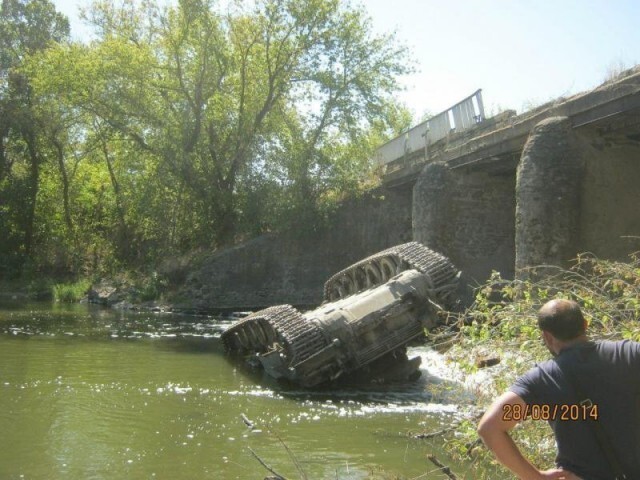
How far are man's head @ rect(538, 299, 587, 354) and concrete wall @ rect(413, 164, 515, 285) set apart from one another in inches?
598

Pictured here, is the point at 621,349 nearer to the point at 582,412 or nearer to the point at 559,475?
the point at 582,412

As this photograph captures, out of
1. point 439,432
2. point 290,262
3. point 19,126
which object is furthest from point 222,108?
point 439,432

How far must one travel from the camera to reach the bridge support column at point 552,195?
487 inches

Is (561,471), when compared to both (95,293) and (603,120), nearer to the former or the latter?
(603,120)

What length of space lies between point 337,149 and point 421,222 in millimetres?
9053

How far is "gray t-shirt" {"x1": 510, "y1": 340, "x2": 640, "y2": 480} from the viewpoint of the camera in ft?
9.26

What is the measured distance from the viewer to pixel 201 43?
1027 inches

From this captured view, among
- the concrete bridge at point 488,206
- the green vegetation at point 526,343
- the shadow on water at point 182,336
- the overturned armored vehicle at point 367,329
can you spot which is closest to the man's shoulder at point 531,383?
the green vegetation at point 526,343

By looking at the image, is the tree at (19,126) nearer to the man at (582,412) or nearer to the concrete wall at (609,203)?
the concrete wall at (609,203)

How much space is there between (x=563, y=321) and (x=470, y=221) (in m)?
15.5

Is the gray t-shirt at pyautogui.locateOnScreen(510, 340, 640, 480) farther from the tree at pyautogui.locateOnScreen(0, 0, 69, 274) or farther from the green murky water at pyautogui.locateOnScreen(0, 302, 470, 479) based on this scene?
the tree at pyautogui.locateOnScreen(0, 0, 69, 274)

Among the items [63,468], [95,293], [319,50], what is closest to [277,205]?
[319,50]

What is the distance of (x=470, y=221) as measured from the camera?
18.2 meters

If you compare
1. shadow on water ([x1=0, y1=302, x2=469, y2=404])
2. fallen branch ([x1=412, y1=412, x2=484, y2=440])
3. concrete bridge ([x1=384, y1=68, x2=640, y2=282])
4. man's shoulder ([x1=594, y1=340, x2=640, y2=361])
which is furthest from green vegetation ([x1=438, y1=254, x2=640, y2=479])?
concrete bridge ([x1=384, y1=68, x2=640, y2=282])
